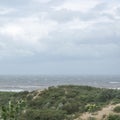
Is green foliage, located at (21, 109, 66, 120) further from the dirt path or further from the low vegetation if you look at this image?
the dirt path

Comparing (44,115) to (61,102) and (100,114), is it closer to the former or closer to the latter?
(100,114)

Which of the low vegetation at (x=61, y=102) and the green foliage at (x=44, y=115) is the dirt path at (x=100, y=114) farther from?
the green foliage at (x=44, y=115)

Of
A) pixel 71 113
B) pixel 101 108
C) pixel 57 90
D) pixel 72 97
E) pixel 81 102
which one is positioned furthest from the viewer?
pixel 57 90

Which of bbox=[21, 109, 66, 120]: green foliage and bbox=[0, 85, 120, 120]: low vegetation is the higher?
bbox=[0, 85, 120, 120]: low vegetation

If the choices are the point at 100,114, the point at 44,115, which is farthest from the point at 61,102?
the point at 100,114

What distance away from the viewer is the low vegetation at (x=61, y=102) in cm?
4375

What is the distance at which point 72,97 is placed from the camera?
5456 cm

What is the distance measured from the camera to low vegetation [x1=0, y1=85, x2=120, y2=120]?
43.8 meters

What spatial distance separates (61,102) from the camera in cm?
5153

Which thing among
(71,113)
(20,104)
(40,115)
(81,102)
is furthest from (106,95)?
(20,104)

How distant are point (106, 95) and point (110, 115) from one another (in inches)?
484

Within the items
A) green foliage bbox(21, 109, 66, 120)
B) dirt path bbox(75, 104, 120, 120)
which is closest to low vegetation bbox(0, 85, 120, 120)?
green foliage bbox(21, 109, 66, 120)

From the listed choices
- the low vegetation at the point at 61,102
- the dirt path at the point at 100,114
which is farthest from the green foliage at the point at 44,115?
the dirt path at the point at 100,114

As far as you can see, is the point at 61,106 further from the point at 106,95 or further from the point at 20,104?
the point at 20,104
